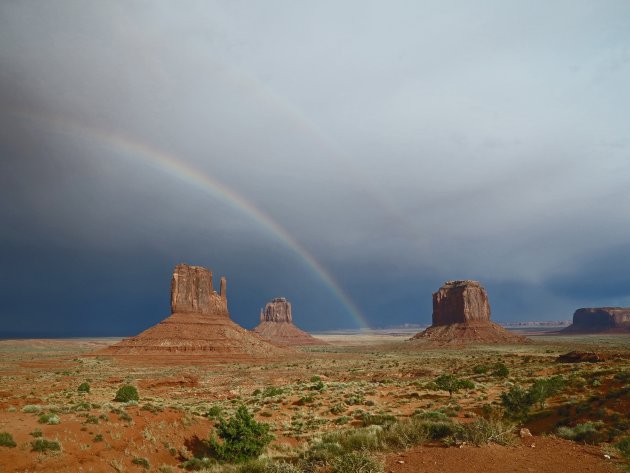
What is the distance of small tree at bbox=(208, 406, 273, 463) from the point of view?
15.6 meters

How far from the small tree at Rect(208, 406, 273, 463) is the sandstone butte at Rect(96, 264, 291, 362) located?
61292 millimetres

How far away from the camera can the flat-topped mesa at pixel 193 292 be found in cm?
9875

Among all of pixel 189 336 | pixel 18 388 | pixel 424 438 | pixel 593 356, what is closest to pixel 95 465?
pixel 424 438

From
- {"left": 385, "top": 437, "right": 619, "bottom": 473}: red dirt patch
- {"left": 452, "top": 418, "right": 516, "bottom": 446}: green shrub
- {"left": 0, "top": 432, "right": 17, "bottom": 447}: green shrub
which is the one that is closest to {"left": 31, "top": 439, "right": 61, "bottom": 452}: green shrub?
{"left": 0, "top": 432, "right": 17, "bottom": 447}: green shrub

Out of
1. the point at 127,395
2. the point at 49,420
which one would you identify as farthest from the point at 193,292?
the point at 49,420

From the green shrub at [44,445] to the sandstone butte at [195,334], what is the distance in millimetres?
62963

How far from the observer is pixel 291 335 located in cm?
19262

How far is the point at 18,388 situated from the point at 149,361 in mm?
34599

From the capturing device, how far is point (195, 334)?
88500 millimetres

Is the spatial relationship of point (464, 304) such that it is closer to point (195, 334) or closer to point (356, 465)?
point (195, 334)

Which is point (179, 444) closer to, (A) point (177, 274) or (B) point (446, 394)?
(B) point (446, 394)

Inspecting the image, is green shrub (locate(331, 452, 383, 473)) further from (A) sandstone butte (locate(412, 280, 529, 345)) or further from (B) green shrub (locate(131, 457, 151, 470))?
(A) sandstone butte (locate(412, 280, 529, 345))

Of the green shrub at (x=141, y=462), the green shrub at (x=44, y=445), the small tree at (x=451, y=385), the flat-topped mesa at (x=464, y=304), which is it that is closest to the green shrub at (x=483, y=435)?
the green shrub at (x=141, y=462)

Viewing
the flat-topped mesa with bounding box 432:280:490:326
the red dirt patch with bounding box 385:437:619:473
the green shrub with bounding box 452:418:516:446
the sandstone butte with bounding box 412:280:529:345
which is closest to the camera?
the red dirt patch with bounding box 385:437:619:473
